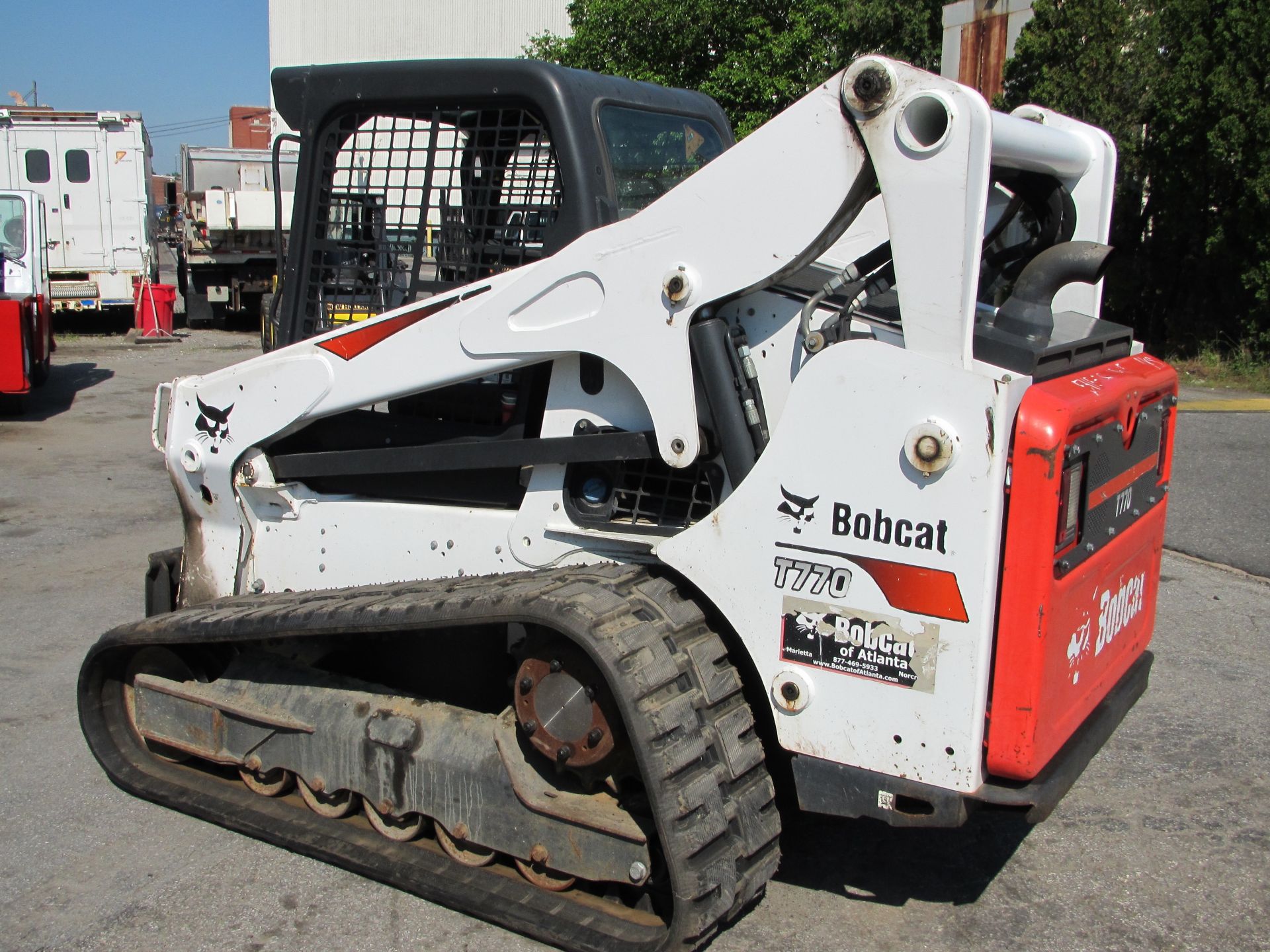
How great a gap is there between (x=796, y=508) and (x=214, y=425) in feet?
6.98

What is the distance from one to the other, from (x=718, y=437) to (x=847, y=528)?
18.1 inches

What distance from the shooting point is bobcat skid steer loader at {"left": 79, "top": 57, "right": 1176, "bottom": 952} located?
2.60 metres

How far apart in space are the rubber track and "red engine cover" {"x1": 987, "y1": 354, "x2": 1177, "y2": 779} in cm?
63

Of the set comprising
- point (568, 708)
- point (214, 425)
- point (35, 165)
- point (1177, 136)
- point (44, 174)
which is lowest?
point (568, 708)

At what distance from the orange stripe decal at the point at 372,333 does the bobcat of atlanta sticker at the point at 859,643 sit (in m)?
1.36

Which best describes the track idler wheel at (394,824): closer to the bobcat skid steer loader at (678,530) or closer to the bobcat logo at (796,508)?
the bobcat skid steer loader at (678,530)

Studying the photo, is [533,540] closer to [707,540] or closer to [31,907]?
[707,540]

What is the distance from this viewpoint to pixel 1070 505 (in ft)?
9.02

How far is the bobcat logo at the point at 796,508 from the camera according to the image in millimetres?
2754

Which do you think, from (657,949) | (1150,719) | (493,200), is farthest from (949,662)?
(1150,719)

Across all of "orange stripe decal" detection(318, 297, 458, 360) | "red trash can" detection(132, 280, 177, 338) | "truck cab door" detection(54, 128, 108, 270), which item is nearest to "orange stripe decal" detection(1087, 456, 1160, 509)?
"orange stripe decal" detection(318, 297, 458, 360)

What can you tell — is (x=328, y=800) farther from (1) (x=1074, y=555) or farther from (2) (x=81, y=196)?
(2) (x=81, y=196)

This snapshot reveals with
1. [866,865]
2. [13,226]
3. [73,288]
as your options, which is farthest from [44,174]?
[866,865]

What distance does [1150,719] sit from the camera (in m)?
4.58
